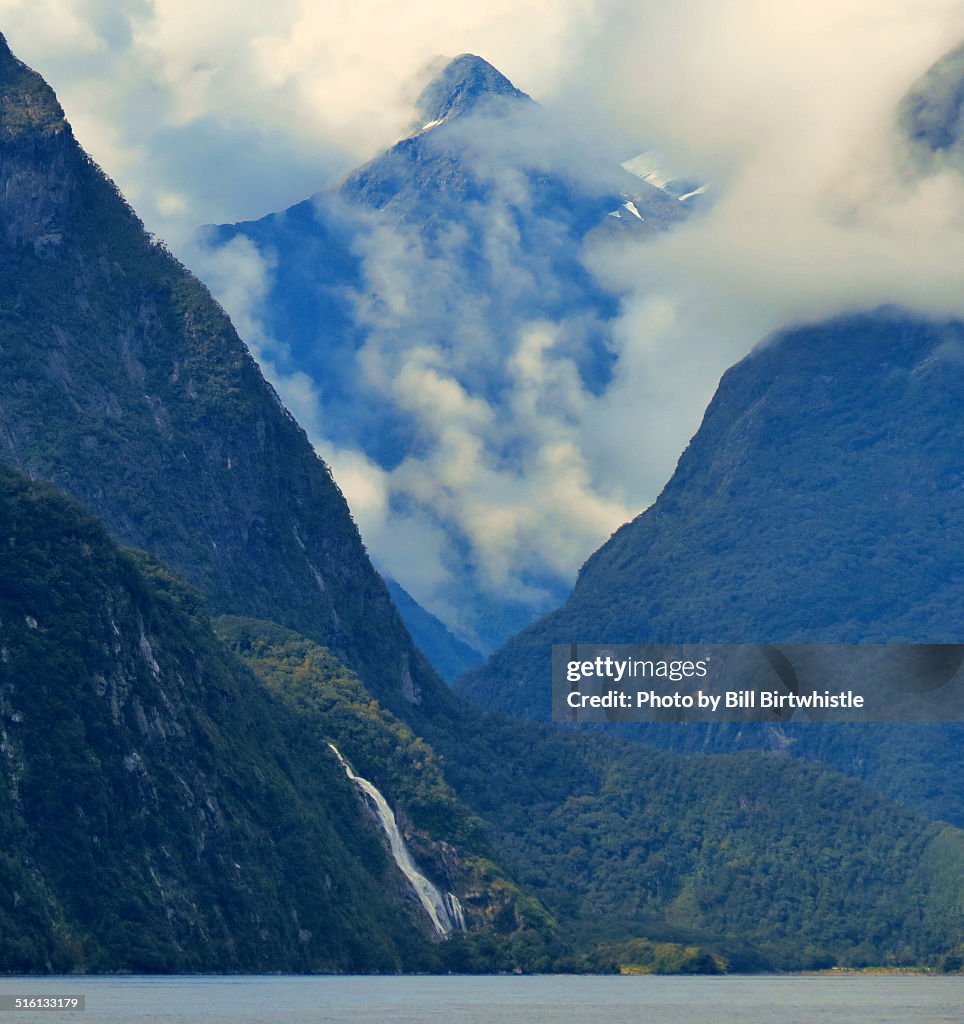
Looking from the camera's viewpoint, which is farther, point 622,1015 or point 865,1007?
point 865,1007

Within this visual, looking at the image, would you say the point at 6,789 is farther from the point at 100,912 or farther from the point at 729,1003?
the point at 729,1003

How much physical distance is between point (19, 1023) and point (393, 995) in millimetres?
55597

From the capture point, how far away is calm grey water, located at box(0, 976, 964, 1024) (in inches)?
5531

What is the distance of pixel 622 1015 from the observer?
154m

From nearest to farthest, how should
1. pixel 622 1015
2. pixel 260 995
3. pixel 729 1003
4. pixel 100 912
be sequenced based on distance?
pixel 622 1015, pixel 260 995, pixel 729 1003, pixel 100 912

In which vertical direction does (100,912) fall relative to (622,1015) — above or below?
above

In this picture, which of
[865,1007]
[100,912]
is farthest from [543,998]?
[100,912]

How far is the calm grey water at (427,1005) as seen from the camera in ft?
461

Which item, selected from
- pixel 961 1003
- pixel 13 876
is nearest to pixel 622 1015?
pixel 961 1003

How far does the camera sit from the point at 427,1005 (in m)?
162

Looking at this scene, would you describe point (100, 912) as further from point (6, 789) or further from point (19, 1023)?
point (19, 1023)

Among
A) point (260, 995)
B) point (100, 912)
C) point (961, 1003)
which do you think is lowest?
point (961, 1003)

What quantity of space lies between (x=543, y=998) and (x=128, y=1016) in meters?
51.0

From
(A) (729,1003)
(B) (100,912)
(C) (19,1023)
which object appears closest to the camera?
(C) (19,1023)
